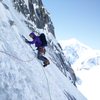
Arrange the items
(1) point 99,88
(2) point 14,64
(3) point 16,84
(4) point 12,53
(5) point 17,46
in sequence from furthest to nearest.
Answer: (1) point 99,88 < (5) point 17,46 < (4) point 12,53 < (2) point 14,64 < (3) point 16,84

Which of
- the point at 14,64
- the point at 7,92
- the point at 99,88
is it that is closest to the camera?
the point at 7,92

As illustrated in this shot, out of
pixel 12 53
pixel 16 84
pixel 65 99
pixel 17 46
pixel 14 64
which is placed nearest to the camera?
pixel 16 84

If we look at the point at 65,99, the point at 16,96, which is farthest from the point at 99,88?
the point at 16,96

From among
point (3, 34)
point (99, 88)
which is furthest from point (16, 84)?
point (99, 88)

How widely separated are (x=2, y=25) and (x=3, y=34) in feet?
3.39

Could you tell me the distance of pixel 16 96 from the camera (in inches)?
391

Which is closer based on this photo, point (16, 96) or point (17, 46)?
point (16, 96)

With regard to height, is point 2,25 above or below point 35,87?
above

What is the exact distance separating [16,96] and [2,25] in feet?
16.7

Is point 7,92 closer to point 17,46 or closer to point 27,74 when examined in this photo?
point 27,74

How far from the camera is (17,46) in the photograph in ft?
44.6

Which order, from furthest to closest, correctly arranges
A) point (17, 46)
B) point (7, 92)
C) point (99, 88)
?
1. point (99, 88)
2. point (17, 46)
3. point (7, 92)

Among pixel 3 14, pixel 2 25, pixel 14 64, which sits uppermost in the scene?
pixel 3 14

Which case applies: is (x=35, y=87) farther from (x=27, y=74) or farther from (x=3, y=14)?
(x=3, y=14)
